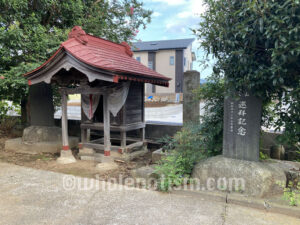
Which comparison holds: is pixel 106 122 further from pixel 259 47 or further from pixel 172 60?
pixel 172 60

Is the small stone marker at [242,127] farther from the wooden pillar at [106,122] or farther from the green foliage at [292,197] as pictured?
the wooden pillar at [106,122]

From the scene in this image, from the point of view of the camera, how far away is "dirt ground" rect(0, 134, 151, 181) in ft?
17.5

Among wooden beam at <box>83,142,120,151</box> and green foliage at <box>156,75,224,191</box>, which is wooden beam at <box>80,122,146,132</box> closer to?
wooden beam at <box>83,142,120,151</box>

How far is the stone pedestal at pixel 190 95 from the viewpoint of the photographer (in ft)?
20.5

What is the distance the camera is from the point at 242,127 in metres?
4.14

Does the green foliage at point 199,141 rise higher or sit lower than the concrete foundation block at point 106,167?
higher

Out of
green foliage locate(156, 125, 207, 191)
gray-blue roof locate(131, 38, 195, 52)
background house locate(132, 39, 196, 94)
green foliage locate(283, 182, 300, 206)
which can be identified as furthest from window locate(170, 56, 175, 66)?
green foliage locate(283, 182, 300, 206)

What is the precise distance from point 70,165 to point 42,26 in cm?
478

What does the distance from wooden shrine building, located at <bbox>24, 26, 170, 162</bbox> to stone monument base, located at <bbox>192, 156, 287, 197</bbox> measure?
2.72 metres

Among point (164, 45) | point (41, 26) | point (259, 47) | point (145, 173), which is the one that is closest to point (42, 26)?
point (41, 26)

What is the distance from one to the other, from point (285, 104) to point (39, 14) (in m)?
7.87

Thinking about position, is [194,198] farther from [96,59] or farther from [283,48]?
[96,59]

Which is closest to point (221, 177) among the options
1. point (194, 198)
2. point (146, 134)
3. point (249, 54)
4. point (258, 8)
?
point (194, 198)

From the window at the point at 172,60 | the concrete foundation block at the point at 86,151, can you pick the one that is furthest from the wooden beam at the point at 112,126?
the window at the point at 172,60
